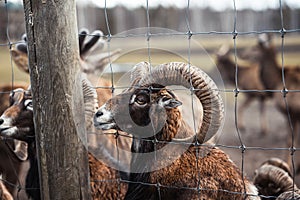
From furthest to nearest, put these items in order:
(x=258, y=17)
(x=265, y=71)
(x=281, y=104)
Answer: (x=258, y=17), (x=265, y=71), (x=281, y=104)

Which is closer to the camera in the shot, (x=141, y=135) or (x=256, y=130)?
(x=141, y=135)

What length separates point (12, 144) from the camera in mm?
4824

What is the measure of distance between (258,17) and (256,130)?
1102 inches

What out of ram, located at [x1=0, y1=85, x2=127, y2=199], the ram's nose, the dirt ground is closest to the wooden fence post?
the ram's nose

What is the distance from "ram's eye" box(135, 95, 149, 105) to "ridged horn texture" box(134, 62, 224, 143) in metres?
0.26

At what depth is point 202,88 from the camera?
11.4ft

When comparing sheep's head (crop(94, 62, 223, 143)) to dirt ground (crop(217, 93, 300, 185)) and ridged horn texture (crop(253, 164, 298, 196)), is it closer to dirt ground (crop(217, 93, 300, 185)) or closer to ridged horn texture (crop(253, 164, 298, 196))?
ridged horn texture (crop(253, 164, 298, 196))

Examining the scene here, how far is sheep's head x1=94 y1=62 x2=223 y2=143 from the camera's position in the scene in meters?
3.50

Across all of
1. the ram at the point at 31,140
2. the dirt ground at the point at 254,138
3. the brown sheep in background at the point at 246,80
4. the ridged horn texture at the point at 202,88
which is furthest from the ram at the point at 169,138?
the brown sheep in background at the point at 246,80

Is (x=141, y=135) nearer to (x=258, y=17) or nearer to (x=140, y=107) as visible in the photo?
(x=140, y=107)

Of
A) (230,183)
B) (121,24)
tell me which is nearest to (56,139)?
(230,183)

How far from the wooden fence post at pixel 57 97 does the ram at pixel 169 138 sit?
2.26ft

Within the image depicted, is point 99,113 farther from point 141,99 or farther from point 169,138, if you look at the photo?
point 169,138

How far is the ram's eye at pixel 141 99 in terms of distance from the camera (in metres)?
3.81
